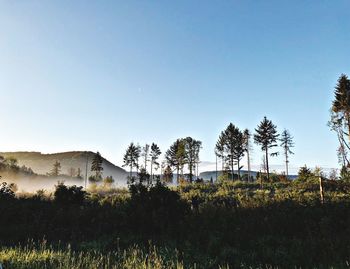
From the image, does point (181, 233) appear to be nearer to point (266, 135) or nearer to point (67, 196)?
point (67, 196)

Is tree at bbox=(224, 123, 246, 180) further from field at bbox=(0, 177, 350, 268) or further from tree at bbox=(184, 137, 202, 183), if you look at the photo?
field at bbox=(0, 177, 350, 268)

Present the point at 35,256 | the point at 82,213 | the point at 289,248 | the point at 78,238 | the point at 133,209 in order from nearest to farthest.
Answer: the point at 35,256 → the point at 289,248 → the point at 78,238 → the point at 133,209 → the point at 82,213

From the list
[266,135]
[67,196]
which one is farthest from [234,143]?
[67,196]

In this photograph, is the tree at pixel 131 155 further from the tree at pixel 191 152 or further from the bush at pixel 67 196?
the bush at pixel 67 196

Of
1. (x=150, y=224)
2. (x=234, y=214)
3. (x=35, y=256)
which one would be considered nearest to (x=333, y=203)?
(x=234, y=214)

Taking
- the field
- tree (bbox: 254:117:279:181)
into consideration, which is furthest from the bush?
tree (bbox: 254:117:279:181)

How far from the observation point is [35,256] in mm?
6418

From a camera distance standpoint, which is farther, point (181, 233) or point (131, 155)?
point (131, 155)

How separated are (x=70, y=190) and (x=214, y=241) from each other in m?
11.4

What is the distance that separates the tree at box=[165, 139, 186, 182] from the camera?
211 feet

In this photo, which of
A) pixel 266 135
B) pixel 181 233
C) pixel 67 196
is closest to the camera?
pixel 181 233

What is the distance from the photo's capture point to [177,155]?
65.2 metres

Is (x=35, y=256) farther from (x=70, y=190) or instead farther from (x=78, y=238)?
(x=70, y=190)

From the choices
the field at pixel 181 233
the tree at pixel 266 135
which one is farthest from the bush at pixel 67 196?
the tree at pixel 266 135
